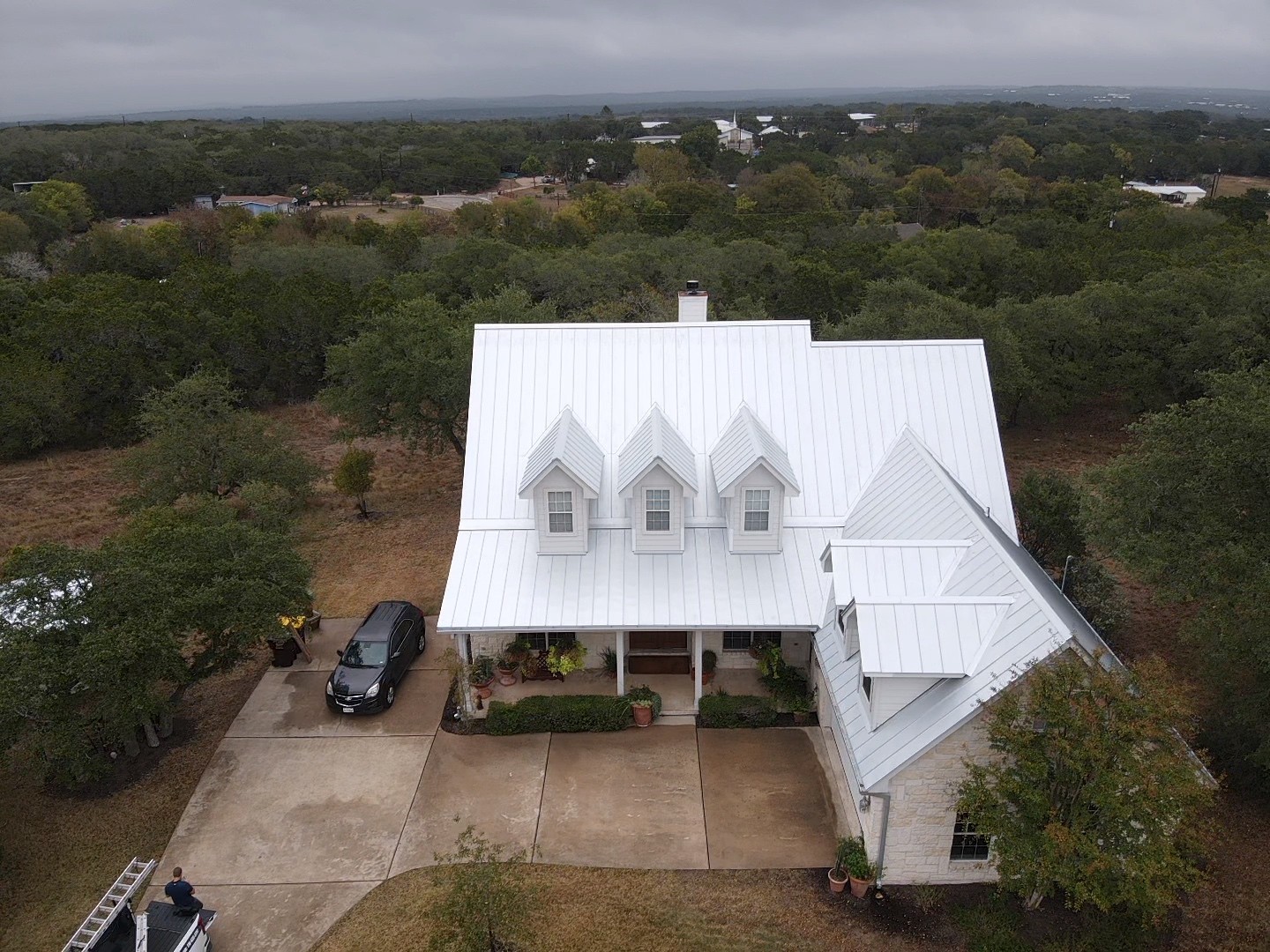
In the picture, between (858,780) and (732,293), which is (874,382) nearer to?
(858,780)

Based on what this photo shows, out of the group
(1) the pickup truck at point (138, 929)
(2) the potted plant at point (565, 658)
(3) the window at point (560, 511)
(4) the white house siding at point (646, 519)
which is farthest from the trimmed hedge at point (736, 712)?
(1) the pickup truck at point (138, 929)

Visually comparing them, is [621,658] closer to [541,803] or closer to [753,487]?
[541,803]

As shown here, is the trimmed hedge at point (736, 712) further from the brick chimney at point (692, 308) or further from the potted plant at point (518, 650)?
the brick chimney at point (692, 308)

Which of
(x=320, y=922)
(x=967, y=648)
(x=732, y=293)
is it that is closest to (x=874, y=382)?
(x=967, y=648)

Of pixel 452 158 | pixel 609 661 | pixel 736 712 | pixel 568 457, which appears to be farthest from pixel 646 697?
pixel 452 158

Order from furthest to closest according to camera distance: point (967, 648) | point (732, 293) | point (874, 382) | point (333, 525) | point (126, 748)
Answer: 1. point (732, 293)
2. point (333, 525)
3. point (874, 382)
4. point (126, 748)
5. point (967, 648)

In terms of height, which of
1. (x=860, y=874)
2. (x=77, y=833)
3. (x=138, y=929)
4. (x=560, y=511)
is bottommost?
(x=77, y=833)
